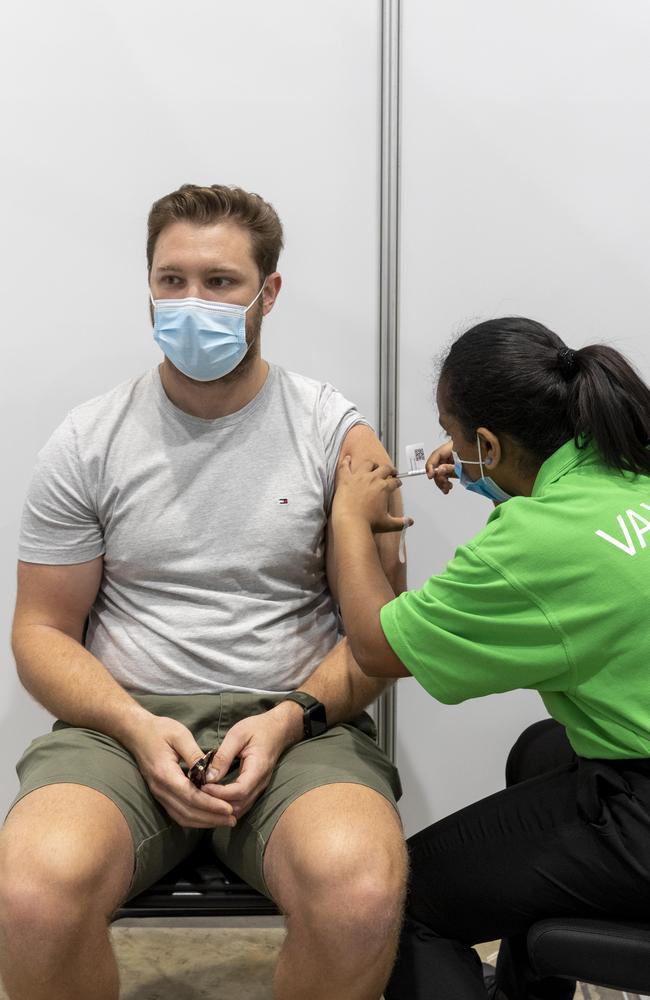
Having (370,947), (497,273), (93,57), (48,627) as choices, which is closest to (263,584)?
(48,627)

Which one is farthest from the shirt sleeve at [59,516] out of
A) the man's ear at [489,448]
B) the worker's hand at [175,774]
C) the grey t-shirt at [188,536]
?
the man's ear at [489,448]

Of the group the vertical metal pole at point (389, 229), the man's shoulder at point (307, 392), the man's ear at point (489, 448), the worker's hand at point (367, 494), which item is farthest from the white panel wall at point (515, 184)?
the man's ear at point (489, 448)

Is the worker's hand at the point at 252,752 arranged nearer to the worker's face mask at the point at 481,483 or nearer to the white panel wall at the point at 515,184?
the worker's face mask at the point at 481,483

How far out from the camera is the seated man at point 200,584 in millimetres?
1533

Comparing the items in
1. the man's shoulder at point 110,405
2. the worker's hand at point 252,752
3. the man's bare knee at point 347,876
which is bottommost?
the man's bare knee at point 347,876

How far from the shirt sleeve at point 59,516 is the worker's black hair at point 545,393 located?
2.16 ft

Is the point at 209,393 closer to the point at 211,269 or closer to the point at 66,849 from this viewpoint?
the point at 211,269

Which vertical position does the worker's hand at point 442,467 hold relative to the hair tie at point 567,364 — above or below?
below

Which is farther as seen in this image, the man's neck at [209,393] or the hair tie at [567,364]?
the man's neck at [209,393]

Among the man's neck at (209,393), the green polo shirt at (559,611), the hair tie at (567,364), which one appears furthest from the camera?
the man's neck at (209,393)

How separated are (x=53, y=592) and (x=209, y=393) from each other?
1.43ft

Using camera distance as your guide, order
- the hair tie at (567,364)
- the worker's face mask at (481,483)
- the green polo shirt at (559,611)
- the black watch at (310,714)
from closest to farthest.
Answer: the green polo shirt at (559,611) → the hair tie at (567,364) → the worker's face mask at (481,483) → the black watch at (310,714)

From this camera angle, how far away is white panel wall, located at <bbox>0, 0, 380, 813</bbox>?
201 cm

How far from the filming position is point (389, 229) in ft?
6.93
